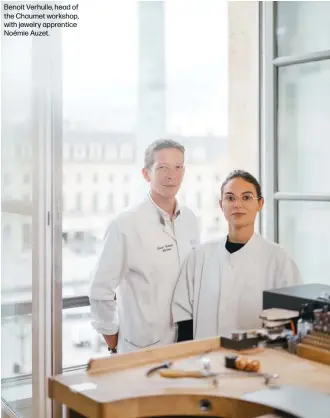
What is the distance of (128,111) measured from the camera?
352cm

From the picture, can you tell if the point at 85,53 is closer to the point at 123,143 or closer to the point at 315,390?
the point at 123,143

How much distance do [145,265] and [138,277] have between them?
0.06 meters

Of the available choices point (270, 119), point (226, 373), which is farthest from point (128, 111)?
point (226, 373)

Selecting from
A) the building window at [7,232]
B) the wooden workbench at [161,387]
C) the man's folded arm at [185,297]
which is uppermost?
the building window at [7,232]

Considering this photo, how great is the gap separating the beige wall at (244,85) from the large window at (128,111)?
0.25 ft

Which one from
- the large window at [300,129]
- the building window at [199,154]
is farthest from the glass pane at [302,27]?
the building window at [199,154]

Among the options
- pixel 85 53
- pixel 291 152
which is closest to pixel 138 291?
pixel 291 152

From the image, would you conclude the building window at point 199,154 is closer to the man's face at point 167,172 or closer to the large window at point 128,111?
the large window at point 128,111

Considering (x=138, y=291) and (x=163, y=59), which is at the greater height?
(x=163, y=59)

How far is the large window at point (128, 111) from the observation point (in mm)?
3270

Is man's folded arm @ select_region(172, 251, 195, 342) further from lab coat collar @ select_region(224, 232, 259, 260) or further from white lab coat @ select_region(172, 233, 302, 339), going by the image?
lab coat collar @ select_region(224, 232, 259, 260)

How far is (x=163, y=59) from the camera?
3697 millimetres

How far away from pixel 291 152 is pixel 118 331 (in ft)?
4.49

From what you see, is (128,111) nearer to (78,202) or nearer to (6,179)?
(78,202)
